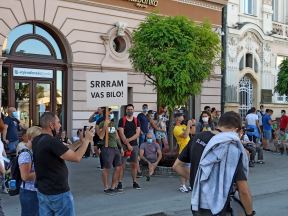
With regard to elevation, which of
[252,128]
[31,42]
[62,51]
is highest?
[31,42]

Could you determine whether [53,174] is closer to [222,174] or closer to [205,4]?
[222,174]

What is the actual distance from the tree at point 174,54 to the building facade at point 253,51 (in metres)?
11.5

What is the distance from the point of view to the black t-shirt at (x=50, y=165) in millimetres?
5754

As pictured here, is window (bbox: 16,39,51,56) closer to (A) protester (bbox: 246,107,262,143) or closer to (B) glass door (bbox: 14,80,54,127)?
(B) glass door (bbox: 14,80,54,127)

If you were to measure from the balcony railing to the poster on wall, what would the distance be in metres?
21.3

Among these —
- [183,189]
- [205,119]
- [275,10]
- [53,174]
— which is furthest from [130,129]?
[275,10]

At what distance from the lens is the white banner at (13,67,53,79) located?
60.9 ft

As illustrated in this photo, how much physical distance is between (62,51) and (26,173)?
1397cm

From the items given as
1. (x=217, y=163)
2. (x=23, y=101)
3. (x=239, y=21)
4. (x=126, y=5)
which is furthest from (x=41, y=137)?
(x=239, y=21)

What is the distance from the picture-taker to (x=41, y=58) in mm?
19344

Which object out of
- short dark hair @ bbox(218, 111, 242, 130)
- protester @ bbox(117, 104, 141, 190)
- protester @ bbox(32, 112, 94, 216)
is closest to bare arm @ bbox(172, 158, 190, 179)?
protester @ bbox(32, 112, 94, 216)

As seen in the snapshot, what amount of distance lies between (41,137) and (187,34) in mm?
10659

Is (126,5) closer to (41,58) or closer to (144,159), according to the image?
(41,58)

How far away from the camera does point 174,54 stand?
15.7m
